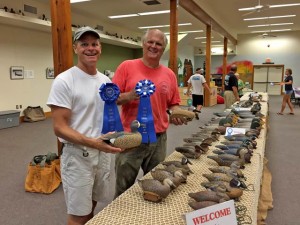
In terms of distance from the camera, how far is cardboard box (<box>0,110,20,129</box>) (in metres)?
6.68

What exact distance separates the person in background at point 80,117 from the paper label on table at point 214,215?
1.90ft

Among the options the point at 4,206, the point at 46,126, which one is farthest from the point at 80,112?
the point at 46,126

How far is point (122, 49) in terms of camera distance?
1345 centimetres

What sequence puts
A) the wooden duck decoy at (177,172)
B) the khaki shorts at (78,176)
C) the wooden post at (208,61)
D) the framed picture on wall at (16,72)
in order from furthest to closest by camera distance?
the wooden post at (208,61) → the framed picture on wall at (16,72) → the wooden duck decoy at (177,172) → the khaki shorts at (78,176)

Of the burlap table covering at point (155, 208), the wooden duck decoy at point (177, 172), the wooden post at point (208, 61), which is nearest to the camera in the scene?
the burlap table covering at point (155, 208)

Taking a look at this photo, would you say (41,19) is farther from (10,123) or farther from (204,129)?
(204,129)

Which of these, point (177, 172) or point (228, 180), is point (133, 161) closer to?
point (177, 172)

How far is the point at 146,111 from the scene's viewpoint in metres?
1.62

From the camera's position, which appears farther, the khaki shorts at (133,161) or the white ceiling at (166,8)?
the white ceiling at (166,8)

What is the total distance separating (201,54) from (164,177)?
19.9m

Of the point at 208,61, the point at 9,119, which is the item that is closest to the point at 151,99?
the point at 9,119

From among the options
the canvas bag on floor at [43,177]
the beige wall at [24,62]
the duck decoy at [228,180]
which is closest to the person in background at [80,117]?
the duck decoy at [228,180]

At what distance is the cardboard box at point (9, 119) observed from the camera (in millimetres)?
6680

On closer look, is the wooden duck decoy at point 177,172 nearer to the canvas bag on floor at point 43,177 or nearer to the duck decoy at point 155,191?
the duck decoy at point 155,191
